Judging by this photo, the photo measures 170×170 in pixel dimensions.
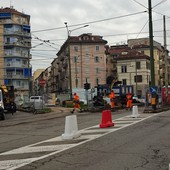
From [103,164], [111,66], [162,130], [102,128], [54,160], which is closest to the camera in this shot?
[103,164]

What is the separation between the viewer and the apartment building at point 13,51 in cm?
9306

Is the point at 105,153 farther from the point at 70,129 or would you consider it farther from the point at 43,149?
the point at 70,129

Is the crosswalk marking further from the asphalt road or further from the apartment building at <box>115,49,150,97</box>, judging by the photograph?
the apartment building at <box>115,49,150,97</box>

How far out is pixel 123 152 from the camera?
31.9ft

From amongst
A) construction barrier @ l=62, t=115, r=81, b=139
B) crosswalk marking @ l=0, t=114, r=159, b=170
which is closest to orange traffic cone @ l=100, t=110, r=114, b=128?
crosswalk marking @ l=0, t=114, r=159, b=170

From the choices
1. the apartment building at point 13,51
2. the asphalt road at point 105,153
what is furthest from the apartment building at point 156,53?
the asphalt road at point 105,153

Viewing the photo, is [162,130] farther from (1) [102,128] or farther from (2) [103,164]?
(2) [103,164]

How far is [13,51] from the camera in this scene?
309 feet

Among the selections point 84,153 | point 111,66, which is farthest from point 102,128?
point 111,66

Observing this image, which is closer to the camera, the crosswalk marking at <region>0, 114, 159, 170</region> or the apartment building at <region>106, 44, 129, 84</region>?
the crosswalk marking at <region>0, 114, 159, 170</region>

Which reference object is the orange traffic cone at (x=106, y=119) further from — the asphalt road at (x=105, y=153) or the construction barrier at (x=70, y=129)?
the construction barrier at (x=70, y=129)

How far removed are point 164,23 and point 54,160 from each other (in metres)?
29.7

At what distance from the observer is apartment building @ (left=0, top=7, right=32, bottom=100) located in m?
93.1

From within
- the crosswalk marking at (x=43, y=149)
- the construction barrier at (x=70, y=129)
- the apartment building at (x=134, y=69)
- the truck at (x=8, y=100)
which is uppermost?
the apartment building at (x=134, y=69)
